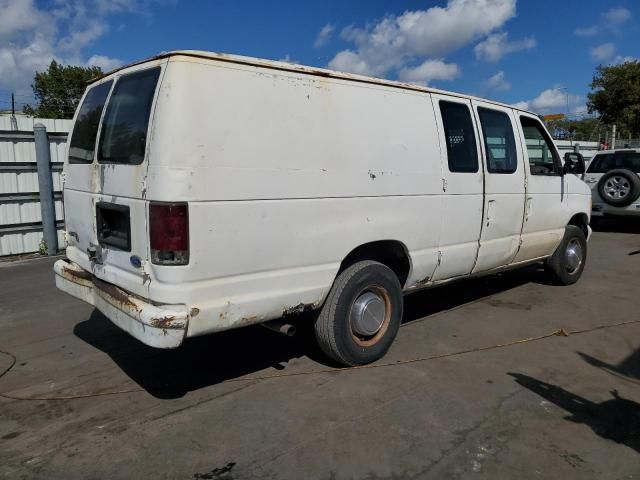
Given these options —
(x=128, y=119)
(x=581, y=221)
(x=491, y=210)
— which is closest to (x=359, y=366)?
(x=491, y=210)

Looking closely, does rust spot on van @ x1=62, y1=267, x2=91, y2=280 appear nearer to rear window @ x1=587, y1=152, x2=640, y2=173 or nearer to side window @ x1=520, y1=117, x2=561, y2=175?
side window @ x1=520, y1=117, x2=561, y2=175

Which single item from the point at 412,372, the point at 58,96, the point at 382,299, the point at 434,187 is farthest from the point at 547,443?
the point at 58,96

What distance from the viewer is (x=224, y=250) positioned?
3.33 meters

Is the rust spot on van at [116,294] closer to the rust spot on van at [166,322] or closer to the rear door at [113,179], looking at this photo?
the rear door at [113,179]

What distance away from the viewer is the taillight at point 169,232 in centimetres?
314

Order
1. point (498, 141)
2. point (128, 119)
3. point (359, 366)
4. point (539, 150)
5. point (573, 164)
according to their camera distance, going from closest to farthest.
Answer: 1. point (128, 119)
2. point (359, 366)
3. point (498, 141)
4. point (539, 150)
5. point (573, 164)

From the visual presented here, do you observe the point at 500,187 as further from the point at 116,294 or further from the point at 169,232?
the point at 116,294

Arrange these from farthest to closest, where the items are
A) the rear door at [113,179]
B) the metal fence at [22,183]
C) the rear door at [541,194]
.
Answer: the metal fence at [22,183] < the rear door at [541,194] < the rear door at [113,179]

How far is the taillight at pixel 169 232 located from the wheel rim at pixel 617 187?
9253 millimetres

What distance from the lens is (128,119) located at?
360 centimetres

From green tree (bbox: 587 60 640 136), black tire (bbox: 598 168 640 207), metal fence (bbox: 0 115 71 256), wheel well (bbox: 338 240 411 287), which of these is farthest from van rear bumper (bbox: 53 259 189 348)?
green tree (bbox: 587 60 640 136)

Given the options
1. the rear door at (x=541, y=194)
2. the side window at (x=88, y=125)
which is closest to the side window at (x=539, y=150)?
the rear door at (x=541, y=194)

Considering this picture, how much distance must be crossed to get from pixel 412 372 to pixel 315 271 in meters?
1.21

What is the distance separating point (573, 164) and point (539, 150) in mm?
647
